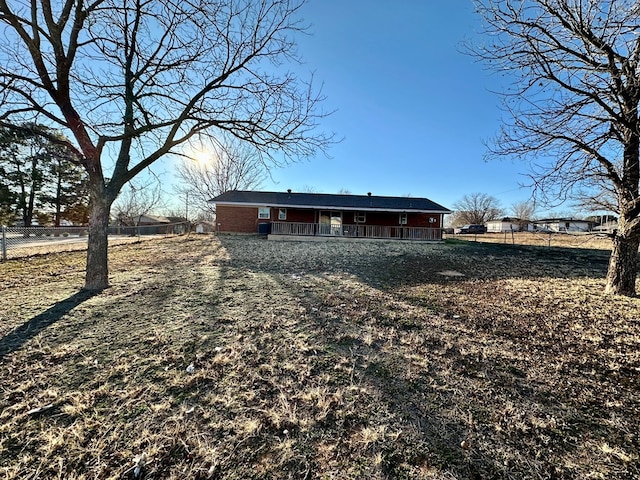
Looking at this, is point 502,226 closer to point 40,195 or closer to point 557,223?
point 557,223

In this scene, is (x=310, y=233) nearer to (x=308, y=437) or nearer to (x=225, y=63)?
(x=225, y=63)

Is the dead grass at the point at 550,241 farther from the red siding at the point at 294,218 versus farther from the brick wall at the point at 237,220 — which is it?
the brick wall at the point at 237,220

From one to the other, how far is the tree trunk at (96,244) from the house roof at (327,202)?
1366cm

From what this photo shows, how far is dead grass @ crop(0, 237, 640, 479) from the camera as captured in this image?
200cm

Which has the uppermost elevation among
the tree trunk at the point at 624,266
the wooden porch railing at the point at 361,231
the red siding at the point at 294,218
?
the red siding at the point at 294,218

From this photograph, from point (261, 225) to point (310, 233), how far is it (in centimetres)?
348

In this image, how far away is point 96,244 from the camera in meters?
5.85

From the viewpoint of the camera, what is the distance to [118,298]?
5.23 metres

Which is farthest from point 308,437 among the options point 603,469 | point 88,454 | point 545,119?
point 545,119

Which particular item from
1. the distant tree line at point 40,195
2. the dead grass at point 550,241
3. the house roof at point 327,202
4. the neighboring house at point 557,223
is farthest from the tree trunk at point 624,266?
the distant tree line at point 40,195

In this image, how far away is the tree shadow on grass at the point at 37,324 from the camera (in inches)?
135

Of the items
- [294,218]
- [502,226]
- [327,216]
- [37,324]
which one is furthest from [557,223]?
[502,226]

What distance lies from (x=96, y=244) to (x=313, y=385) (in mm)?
5765

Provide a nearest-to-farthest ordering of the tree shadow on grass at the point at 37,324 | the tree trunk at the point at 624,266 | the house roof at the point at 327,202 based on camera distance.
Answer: the tree shadow on grass at the point at 37,324 < the tree trunk at the point at 624,266 < the house roof at the point at 327,202
